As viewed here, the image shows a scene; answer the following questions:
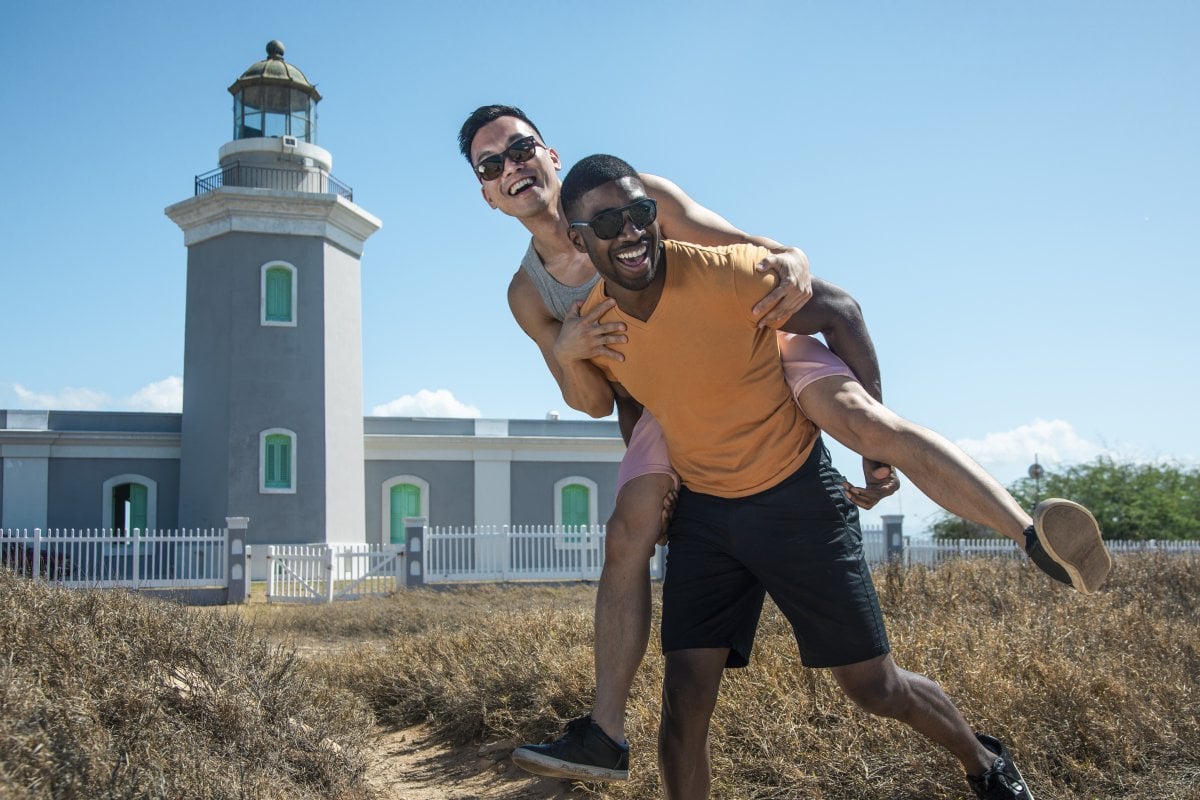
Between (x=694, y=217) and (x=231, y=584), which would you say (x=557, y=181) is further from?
(x=231, y=584)

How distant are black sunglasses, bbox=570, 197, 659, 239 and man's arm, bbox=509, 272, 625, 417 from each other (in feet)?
0.84

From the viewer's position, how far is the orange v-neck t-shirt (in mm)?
3141

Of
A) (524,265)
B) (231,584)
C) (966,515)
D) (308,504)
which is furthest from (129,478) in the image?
(966,515)

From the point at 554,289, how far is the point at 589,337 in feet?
1.77

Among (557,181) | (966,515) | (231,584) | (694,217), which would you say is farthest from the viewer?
(231,584)

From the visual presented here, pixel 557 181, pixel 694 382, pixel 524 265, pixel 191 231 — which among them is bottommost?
pixel 694 382

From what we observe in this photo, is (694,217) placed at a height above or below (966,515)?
above

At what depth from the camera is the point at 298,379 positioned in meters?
23.3

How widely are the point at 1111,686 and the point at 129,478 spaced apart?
939 inches

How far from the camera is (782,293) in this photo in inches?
122

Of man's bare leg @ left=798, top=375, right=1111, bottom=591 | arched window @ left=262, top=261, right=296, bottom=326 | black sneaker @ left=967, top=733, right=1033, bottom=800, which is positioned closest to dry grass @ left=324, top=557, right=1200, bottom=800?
black sneaker @ left=967, top=733, right=1033, bottom=800

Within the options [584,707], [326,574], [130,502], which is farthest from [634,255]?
[130,502]

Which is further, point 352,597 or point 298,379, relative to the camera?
point 298,379

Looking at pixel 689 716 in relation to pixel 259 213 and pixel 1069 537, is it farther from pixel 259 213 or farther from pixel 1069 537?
pixel 259 213
